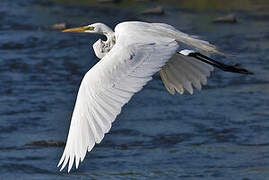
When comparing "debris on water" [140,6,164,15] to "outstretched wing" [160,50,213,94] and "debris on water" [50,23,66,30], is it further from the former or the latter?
"outstretched wing" [160,50,213,94]

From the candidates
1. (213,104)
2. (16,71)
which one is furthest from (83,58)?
(213,104)

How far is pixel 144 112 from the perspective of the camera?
7.16m

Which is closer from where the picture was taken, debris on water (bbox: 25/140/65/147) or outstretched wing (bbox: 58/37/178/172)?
outstretched wing (bbox: 58/37/178/172)

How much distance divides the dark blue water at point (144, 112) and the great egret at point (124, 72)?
0.77m

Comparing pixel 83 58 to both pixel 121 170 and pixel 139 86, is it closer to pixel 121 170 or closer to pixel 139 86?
pixel 121 170

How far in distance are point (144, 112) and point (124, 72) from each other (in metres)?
2.79

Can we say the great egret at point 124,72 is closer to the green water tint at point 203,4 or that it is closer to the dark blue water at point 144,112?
the dark blue water at point 144,112

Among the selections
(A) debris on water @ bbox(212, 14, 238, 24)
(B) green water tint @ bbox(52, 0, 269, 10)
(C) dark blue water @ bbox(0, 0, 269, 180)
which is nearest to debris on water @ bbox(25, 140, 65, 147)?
(C) dark blue water @ bbox(0, 0, 269, 180)

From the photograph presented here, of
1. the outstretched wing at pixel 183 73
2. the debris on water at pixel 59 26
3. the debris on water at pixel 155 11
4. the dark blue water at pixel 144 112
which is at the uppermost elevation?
the outstretched wing at pixel 183 73

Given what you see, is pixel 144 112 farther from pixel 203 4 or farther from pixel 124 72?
pixel 203 4

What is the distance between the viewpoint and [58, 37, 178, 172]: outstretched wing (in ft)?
13.2

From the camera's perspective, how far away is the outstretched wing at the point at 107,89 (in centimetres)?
401

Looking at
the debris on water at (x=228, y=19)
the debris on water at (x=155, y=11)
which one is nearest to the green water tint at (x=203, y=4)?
the debris on water at (x=155, y=11)

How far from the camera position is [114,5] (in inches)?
427
